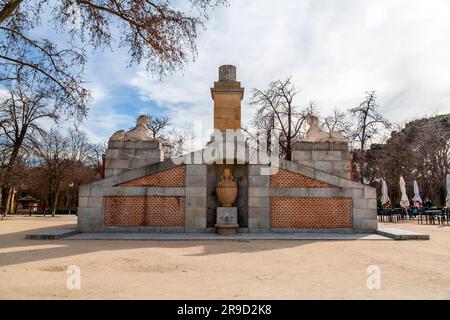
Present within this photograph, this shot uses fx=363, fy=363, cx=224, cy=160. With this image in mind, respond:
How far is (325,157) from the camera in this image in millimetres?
17672

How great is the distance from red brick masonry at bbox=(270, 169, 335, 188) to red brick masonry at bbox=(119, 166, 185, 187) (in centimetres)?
369

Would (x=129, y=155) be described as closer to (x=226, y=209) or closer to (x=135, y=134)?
(x=135, y=134)

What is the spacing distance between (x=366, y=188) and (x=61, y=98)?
11331 mm

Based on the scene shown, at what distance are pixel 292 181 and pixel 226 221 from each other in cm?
317

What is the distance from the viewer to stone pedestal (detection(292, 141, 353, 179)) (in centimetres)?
1759

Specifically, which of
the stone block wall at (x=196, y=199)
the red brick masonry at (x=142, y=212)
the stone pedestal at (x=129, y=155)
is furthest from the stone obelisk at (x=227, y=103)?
the red brick masonry at (x=142, y=212)

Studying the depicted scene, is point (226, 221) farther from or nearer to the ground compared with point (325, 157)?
nearer to the ground

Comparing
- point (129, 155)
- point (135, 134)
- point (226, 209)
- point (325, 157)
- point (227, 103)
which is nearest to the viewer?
point (226, 209)

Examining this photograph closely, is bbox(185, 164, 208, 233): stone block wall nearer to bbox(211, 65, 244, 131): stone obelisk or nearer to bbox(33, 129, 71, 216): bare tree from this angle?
bbox(211, 65, 244, 131): stone obelisk

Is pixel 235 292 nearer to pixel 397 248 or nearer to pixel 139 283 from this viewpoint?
pixel 139 283

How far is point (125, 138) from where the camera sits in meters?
18.4

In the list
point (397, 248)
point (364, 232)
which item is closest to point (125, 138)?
point (364, 232)

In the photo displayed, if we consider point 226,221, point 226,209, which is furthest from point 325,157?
point 226,221

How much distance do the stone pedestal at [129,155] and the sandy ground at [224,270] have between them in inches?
299
